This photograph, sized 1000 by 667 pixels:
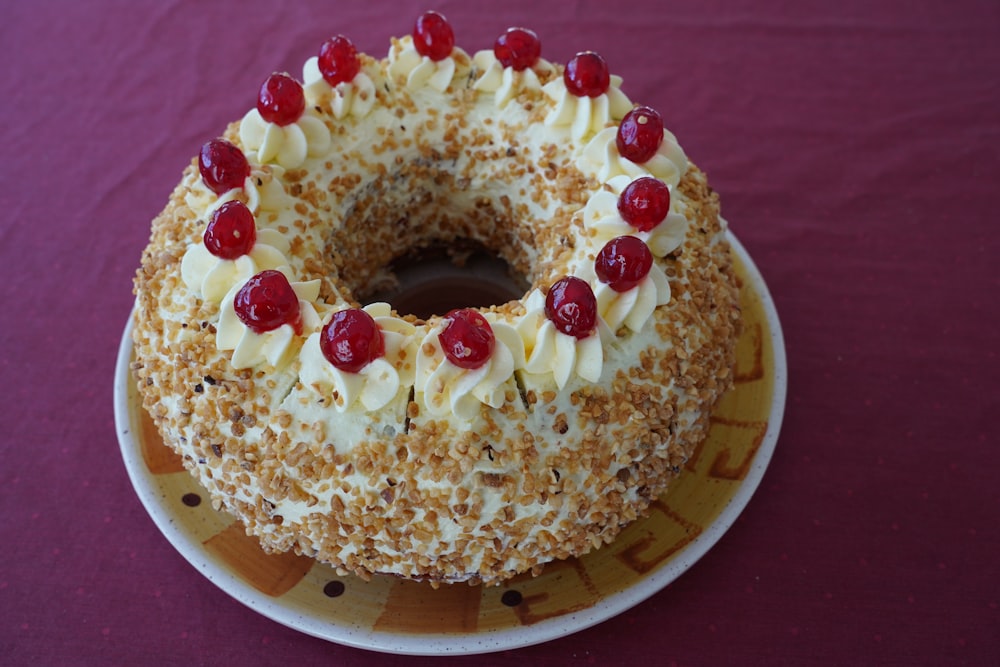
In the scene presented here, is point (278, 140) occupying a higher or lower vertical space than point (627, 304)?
higher

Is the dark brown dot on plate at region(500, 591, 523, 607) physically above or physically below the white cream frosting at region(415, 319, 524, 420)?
below

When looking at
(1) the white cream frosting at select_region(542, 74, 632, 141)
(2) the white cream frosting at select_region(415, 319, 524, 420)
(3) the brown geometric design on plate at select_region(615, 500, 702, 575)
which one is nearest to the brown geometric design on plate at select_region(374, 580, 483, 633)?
(3) the brown geometric design on plate at select_region(615, 500, 702, 575)

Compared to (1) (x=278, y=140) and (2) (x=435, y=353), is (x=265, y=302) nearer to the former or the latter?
(2) (x=435, y=353)

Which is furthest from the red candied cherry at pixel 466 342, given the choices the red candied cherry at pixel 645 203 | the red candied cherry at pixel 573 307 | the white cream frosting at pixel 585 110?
the white cream frosting at pixel 585 110

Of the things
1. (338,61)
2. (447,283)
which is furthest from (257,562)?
(338,61)

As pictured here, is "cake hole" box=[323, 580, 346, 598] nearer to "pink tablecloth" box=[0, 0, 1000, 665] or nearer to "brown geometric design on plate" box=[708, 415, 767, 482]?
"pink tablecloth" box=[0, 0, 1000, 665]

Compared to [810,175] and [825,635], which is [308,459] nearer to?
[825,635]
